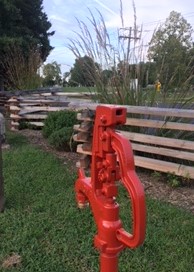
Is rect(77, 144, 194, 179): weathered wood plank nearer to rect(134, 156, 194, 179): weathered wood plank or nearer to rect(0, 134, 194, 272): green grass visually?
rect(134, 156, 194, 179): weathered wood plank

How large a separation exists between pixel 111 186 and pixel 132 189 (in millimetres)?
198

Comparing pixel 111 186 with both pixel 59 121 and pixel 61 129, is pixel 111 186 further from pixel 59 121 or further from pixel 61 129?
pixel 59 121

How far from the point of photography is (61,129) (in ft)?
21.5

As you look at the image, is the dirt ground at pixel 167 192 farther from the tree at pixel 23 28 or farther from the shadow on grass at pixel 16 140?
the tree at pixel 23 28

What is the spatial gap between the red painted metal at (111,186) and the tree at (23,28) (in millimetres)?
13620

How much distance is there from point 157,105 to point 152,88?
0.82 feet

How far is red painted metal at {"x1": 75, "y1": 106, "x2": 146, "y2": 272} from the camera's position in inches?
54.9

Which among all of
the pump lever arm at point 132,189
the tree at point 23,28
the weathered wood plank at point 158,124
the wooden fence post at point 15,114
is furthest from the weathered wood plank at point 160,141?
the tree at point 23,28

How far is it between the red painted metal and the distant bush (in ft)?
13.9

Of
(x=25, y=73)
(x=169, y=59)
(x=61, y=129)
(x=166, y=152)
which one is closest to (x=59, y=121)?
(x=61, y=129)

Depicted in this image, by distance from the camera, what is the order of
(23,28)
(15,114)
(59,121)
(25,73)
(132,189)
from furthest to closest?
(23,28) → (25,73) → (15,114) → (59,121) → (132,189)

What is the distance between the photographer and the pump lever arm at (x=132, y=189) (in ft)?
4.51

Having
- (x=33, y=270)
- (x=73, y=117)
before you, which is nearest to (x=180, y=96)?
(x=73, y=117)

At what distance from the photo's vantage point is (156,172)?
4.59 m
